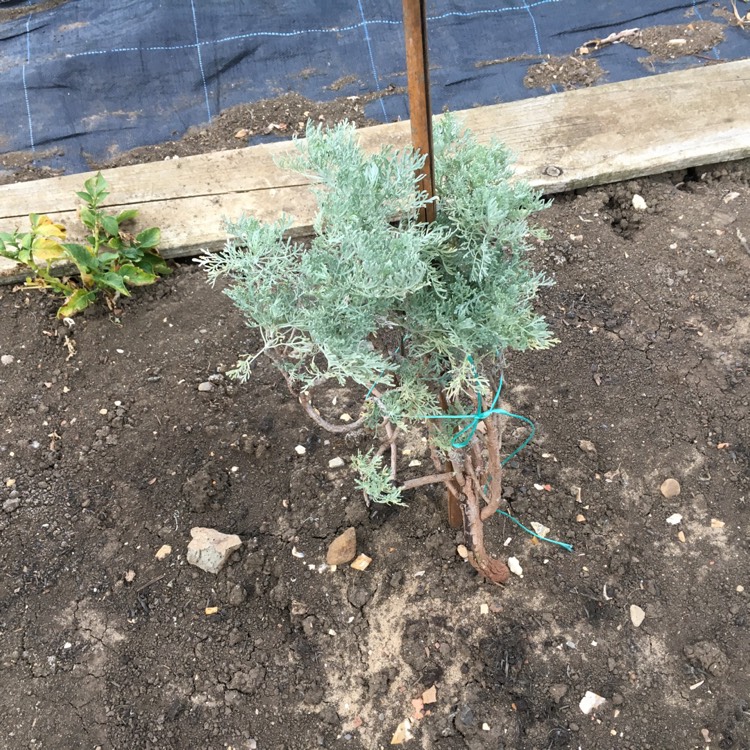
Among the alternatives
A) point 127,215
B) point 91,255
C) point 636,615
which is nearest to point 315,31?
point 127,215

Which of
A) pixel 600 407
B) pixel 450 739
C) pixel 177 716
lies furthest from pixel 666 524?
pixel 177 716

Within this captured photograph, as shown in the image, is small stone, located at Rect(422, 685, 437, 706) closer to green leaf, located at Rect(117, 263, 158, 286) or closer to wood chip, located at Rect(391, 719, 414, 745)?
wood chip, located at Rect(391, 719, 414, 745)

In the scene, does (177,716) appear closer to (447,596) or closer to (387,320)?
(447,596)

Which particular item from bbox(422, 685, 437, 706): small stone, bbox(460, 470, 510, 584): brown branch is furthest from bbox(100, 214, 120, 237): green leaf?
bbox(422, 685, 437, 706): small stone

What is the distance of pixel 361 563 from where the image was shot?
89.5 inches

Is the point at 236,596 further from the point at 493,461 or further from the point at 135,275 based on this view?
the point at 135,275

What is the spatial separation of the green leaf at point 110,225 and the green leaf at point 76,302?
0.94 feet

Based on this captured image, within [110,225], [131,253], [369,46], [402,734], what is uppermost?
[369,46]

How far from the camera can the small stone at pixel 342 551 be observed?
2.27 m

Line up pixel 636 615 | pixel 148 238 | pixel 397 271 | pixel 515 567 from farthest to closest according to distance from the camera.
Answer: pixel 148 238 < pixel 515 567 < pixel 636 615 < pixel 397 271

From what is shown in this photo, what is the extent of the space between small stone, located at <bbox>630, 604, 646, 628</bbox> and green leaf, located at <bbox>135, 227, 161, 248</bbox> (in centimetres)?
241

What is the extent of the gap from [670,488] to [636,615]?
18.8 inches

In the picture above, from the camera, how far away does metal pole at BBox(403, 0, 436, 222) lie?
1.35 m

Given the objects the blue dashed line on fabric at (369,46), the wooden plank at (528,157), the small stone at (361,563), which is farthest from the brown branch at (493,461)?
the blue dashed line on fabric at (369,46)
